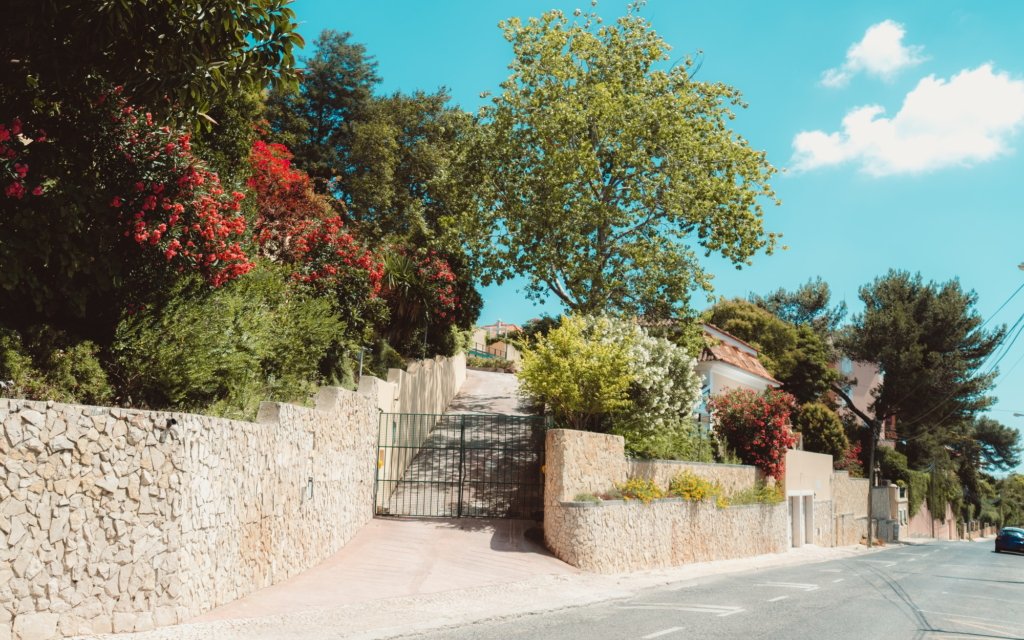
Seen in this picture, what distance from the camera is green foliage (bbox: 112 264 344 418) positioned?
37.3 feet

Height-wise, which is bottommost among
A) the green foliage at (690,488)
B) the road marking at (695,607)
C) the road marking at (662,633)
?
the road marking at (695,607)

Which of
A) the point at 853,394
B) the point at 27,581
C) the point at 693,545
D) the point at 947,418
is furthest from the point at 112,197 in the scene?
the point at 853,394

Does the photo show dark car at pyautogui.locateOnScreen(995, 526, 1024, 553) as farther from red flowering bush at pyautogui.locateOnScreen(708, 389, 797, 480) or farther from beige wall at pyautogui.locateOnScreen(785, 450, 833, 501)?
red flowering bush at pyautogui.locateOnScreen(708, 389, 797, 480)

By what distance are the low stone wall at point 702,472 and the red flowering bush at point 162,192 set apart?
41.0ft

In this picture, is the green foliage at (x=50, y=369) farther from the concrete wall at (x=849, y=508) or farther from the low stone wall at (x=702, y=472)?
the concrete wall at (x=849, y=508)

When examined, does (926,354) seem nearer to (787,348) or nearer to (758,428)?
(787,348)

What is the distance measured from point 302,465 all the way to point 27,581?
Result: 18.0 feet

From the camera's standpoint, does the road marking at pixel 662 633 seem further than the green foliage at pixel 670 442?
No

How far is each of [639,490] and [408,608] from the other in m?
8.75

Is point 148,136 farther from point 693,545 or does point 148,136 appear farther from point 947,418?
point 947,418

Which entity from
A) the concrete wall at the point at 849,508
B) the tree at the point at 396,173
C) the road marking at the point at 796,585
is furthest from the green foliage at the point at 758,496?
the concrete wall at the point at 849,508

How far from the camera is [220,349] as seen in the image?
40.1 feet

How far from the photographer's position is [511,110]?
27547mm

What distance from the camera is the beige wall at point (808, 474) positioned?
104 feet
